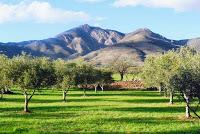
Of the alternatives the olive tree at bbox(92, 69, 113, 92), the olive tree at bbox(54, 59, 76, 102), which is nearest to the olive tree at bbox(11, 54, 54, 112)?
the olive tree at bbox(54, 59, 76, 102)

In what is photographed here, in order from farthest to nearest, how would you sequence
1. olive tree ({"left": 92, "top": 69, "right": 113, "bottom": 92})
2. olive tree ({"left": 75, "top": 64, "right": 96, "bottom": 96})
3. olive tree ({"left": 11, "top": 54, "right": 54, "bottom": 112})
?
olive tree ({"left": 92, "top": 69, "right": 113, "bottom": 92})
olive tree ({"left": 75, "top": 64, "right": 96, "bottom": 96})
olive tree ({"left": 11, "top": 54, "right": 54, "bottom": 112})

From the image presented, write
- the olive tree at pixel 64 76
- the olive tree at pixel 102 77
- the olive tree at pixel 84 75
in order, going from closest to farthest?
1. the olive tree at pixel 64 76
2. the olive tree at pixel 84 75
3. the olive tree at pixel 102 77

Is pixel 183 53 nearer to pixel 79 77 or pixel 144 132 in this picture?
pixel 144 132

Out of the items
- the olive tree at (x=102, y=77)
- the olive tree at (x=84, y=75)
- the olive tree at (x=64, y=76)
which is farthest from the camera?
the olive tree at (x=102, y=77)

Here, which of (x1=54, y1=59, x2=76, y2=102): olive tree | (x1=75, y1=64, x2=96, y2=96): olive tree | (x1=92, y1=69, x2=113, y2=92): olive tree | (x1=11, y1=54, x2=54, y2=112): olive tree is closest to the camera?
(x1=11, y1=54, x2=54, y2=112): olive tree

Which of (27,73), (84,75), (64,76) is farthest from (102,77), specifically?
(27,73)

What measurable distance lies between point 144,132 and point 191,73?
35.7ft

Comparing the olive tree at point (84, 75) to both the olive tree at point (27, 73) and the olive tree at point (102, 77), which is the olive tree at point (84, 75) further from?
the olive tree at point (27, 73)

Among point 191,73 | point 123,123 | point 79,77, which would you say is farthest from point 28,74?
point 79,77

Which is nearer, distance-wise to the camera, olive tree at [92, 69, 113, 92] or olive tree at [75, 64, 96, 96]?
olive tree at [75, 64, 96, 96]

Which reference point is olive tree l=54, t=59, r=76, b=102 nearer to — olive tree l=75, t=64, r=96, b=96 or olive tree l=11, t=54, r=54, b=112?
olive tree l=75, t=64, r=96, b=96

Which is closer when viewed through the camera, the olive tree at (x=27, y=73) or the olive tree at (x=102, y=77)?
the olive tree at (x=27, y=73)

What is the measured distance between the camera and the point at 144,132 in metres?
44.8

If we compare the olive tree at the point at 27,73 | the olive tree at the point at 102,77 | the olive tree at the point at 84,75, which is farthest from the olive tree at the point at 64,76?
the olive tree at the point at 102,77
